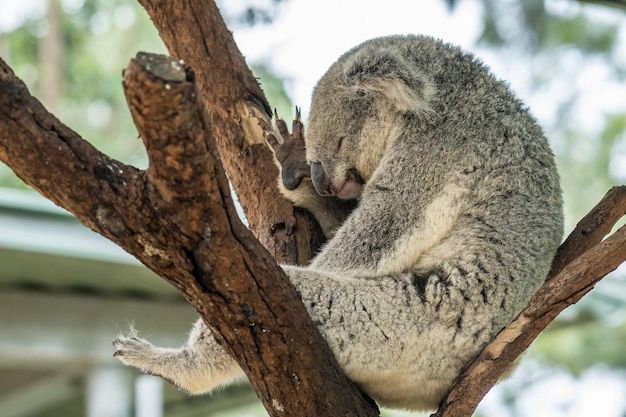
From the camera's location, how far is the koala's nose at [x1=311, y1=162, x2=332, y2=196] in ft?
12.4

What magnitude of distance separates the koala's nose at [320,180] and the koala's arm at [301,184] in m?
0.06

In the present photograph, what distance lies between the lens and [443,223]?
3367 mm

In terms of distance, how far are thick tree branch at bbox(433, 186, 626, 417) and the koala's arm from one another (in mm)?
1055

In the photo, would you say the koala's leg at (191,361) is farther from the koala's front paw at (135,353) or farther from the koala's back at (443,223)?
the koala's back at (443,223)

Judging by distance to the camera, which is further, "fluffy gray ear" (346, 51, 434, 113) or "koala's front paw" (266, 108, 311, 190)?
"koala's front paw" (266, 108, 311, 190)

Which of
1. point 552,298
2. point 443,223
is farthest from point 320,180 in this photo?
point 552,298

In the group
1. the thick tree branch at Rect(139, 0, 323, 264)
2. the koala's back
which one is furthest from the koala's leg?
the thick tree branch at Rect(139, 0, 323, 264)

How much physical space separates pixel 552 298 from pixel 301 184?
1.43 m

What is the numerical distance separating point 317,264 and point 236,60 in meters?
1.18

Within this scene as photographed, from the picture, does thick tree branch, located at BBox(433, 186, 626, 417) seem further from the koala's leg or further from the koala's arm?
the koala's arm

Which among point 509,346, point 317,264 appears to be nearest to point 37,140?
point 317,264

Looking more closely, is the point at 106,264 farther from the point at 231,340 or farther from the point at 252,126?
the point at 231,340

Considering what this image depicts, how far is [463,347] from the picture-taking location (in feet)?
10.6

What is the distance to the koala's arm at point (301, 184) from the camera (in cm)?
387
